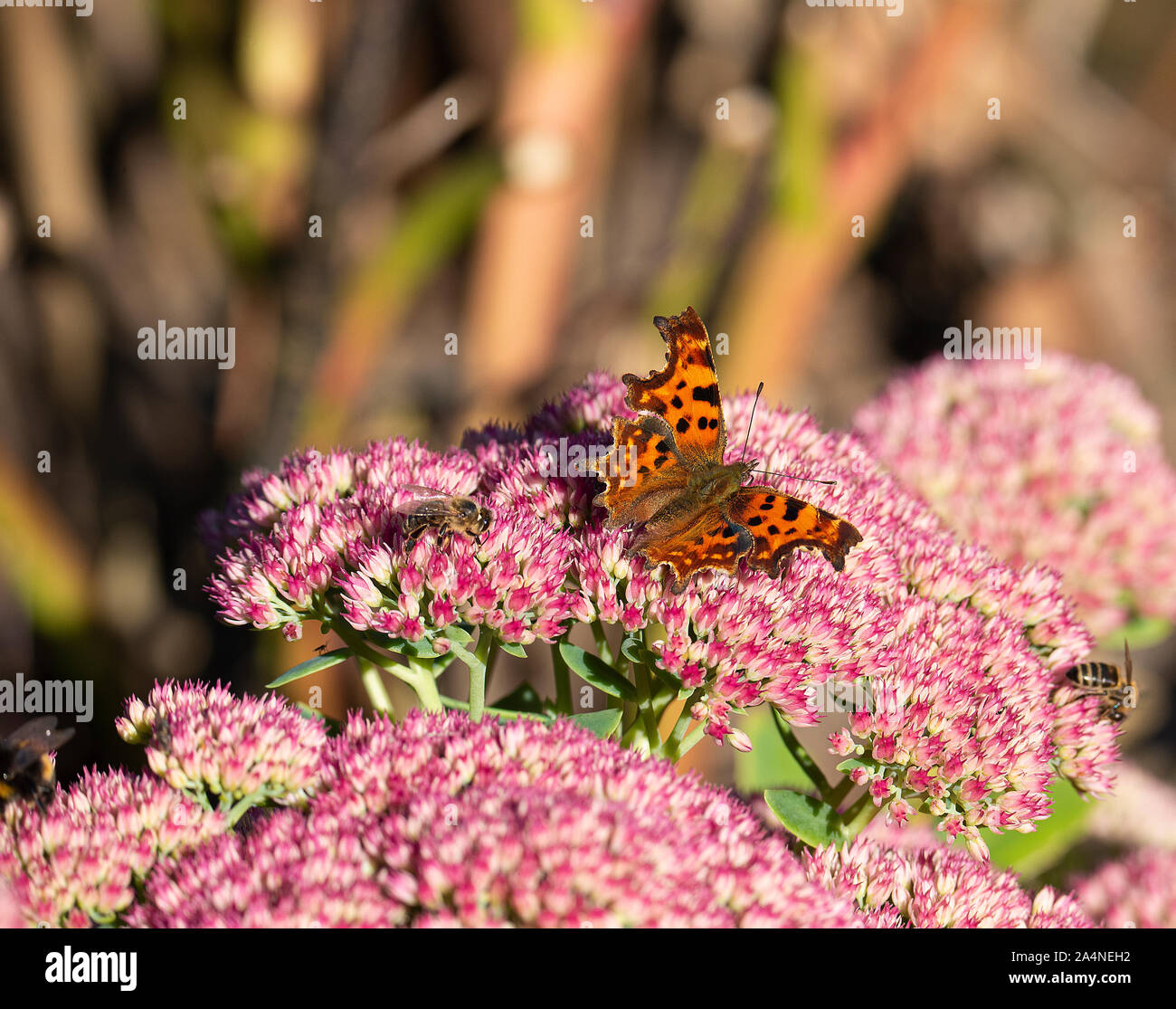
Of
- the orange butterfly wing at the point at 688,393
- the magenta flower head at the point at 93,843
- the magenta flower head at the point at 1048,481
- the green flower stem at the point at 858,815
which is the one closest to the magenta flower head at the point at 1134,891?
the magenta flower head at the point at 1048,481

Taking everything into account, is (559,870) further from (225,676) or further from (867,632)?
(225,676)

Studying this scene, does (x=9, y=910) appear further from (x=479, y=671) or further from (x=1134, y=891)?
(x=1134, y=891)

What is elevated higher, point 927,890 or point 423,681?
point 423,681

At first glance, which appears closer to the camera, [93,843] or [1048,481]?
[93,843]

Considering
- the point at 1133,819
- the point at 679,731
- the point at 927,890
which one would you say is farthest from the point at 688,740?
the point at 1133,819

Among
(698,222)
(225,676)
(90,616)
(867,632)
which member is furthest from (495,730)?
(698,222)

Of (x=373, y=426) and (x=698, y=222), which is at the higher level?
(x=698, y=222)

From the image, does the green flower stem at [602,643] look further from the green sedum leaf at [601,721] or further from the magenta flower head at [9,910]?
the magenta flower head at [9,910]
